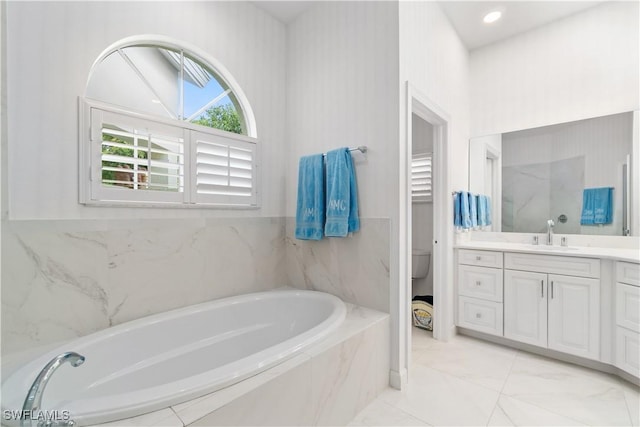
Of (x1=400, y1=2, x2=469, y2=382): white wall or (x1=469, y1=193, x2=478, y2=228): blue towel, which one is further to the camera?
(x1=469, y1=193, x2=478, y2=228): blue towel

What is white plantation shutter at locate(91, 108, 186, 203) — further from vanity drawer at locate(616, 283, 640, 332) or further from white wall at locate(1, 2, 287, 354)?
vanity drawer at locate(616, 283, 640, 332)

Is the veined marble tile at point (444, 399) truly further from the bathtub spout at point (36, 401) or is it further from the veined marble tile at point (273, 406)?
the bathtub spout at point (36, 401)

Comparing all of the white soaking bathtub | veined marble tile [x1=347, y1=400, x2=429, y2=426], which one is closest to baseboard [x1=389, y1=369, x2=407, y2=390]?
veined marble tile [x1=347, y1=400, x2=429, y2=426]

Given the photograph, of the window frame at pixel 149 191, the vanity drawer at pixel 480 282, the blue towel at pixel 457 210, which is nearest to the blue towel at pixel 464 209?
the blue towel at pixel 457 210

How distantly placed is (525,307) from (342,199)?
171 centimetres

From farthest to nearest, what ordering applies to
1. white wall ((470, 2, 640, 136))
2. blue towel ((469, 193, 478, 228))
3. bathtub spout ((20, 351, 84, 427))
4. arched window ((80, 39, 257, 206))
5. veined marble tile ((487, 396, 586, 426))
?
blue towel ((469, 193, 478, 228))
white wall ((470, 2, 640, 136))
arched window ((80, 39, 257, 206))
veined marble tile ((487, 396, 586, 426))
bathtub spout ((20, 351, 84, 427))

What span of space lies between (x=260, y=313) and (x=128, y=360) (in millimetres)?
824

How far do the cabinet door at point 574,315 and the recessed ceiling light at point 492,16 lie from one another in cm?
221

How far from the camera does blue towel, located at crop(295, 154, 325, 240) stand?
2.18 m

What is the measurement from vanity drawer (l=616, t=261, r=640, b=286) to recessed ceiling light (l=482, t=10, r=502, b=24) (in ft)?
7.10

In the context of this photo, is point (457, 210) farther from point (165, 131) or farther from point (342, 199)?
point (165, 131)

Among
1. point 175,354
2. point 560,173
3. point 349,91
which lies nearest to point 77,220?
point 175,354

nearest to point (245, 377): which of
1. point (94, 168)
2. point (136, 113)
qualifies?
point (94, 168)

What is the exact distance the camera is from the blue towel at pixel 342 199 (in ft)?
6.60
